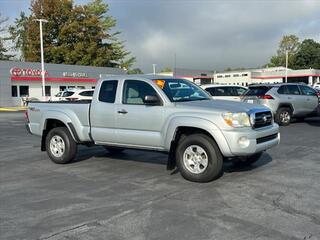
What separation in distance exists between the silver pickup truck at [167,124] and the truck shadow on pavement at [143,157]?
0.77 feet

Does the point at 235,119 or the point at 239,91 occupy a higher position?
the point at 239,91

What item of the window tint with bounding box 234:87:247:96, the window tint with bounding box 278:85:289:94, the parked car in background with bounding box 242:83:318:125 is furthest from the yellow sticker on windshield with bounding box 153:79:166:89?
the window tint with bounding box 234:87:247:96

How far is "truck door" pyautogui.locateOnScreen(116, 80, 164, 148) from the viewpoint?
24.6 feet

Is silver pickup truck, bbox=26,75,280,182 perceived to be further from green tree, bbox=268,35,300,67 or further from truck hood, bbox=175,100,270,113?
green tree, bbox=268,35,300,67

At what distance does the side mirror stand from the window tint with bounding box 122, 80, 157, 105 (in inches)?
10.8

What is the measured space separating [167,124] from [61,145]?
2957 mm

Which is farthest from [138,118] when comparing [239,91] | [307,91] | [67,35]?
[67,35]

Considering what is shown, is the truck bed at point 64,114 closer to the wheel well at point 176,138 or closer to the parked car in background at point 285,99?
the wheel well at point 176,138

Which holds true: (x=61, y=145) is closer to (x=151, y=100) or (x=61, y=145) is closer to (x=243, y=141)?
(x=151, y=100)

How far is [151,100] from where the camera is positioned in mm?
7383

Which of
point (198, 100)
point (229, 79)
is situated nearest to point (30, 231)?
point (198, 100)

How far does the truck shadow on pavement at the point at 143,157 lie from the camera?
8117 millimetres

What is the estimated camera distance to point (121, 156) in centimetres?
977

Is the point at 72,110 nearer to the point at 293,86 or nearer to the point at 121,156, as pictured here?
the point at 121,156
